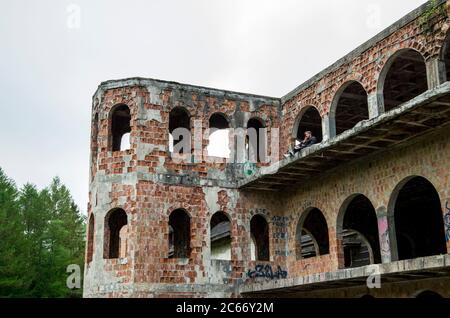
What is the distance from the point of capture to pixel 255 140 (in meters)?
21.7

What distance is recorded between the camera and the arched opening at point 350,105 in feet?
61.8

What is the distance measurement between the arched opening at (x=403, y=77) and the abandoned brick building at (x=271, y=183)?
46 mm

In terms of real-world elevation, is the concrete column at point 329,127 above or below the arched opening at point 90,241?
above

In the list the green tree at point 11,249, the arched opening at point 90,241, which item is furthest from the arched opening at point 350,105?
the green tree at point 11,249

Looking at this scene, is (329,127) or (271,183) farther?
(271,183)

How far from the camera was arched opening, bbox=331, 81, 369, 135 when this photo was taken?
1882cm

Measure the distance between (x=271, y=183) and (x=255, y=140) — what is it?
8.48 feet

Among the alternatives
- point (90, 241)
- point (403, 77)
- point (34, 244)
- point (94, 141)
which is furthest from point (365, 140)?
point (34, 244)

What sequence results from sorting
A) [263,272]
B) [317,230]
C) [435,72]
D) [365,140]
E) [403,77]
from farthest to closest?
[317,230] → [263,272] → [403,77] → [365,140] → [435,72]

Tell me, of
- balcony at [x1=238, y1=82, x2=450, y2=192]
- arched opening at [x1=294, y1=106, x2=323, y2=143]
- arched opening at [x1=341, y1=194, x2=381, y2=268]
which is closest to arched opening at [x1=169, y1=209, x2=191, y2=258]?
balcony at [x1=238, y1=82, x2=450, y2=192]

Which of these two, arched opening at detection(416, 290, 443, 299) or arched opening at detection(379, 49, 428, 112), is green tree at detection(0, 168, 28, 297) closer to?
arched opening at detection(379, 49, 428, 112)

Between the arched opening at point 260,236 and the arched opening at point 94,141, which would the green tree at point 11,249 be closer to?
the arched opening at point 94,141

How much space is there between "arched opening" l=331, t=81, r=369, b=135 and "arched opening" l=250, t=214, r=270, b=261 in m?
4.38

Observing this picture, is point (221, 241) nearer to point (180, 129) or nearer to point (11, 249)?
point (180, 129)
